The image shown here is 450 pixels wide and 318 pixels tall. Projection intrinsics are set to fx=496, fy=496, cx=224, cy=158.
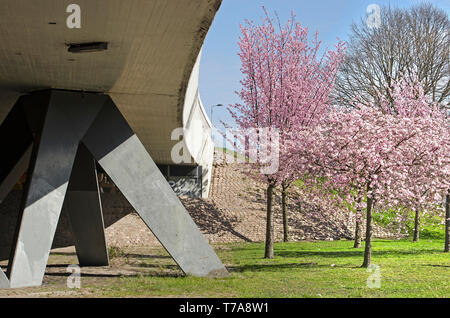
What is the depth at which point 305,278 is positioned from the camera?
10656mm

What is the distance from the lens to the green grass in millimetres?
8672

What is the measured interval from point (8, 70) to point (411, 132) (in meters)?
9.12

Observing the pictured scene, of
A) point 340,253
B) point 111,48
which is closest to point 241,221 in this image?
point 340,253

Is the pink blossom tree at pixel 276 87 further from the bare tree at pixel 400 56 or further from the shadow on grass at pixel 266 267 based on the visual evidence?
the bare tree at pixel 400 56

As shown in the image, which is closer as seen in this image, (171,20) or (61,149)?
(171,20)

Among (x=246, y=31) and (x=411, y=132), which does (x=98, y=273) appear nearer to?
(x=411, y=132)

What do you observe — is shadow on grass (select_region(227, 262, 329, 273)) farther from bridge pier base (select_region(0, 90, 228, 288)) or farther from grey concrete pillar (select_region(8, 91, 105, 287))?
grey concrete pillar (select_region(8, 91, 105, 287))

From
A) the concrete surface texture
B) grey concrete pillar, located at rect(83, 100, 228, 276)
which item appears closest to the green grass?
grey concrete pillar, located at rect(83, 100, 228, 276)

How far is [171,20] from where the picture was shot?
7.11 metres

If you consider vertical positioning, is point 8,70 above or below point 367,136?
above

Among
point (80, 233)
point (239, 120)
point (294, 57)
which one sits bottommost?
point (80, 233)

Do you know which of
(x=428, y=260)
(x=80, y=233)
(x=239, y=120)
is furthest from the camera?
(x=239, y=120)

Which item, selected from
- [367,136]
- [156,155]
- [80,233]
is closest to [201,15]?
[367,136]
